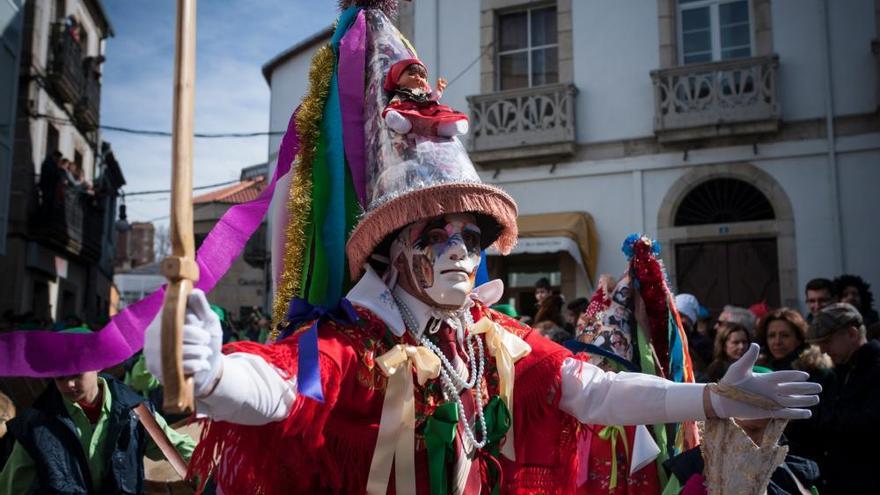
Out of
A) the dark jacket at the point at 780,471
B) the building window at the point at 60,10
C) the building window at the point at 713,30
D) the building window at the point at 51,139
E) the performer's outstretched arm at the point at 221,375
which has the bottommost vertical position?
the dark jacket at the point at 780,471

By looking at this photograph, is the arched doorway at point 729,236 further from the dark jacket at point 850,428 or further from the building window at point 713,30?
the dark jacket at point 850,428

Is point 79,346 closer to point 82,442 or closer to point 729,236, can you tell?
point 82,442

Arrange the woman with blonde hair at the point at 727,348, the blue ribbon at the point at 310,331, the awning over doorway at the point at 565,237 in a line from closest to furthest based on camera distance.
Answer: the blue ribbon at the point at 310,331 < the woman with blonde hair at the point at 727,348 < the awning over doorway at the point at 565,237

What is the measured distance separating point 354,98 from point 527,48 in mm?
9991

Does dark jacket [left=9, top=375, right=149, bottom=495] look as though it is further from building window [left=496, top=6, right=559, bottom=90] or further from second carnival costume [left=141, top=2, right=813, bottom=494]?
building window [left=496, top=6, right=559, bottom=90]

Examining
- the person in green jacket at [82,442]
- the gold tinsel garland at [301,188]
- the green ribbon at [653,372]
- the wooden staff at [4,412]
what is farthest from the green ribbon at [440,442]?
the wooden staff at [4,412]

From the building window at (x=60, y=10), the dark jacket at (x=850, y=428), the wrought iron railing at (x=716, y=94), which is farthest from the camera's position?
the building window at (x=60, y=10)

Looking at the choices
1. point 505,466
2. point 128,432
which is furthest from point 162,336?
point 128,432

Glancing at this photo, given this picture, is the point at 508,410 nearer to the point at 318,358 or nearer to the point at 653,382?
the point at 653,382

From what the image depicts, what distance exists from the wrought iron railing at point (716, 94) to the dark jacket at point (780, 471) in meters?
8.17

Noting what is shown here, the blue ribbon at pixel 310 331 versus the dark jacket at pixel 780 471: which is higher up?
the blue ribbon at pixel 310 331

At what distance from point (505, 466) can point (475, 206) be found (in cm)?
91

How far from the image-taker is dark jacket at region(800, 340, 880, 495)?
384cm

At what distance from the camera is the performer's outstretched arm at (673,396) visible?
2.21 metres
